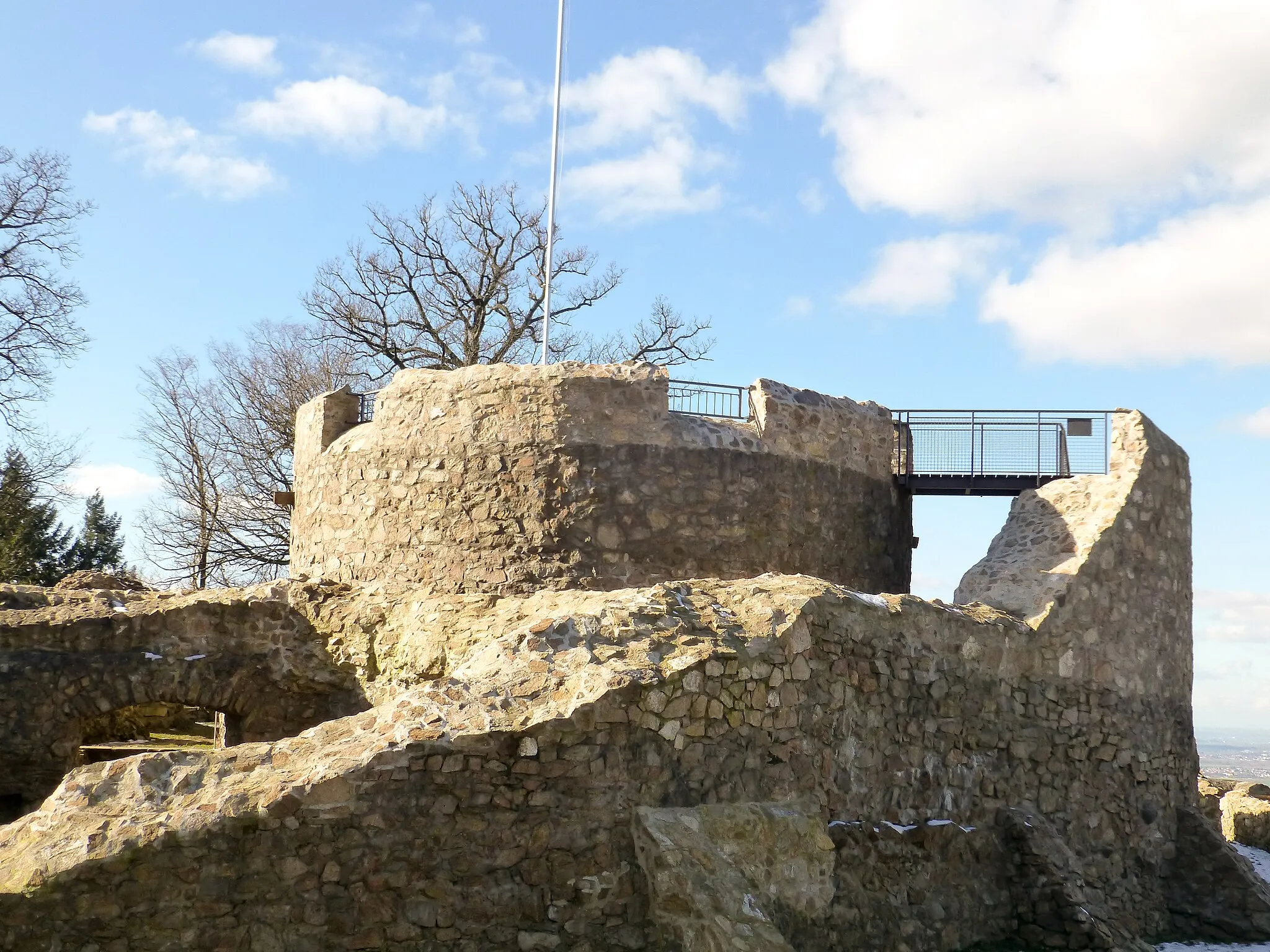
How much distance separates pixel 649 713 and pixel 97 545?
21519mm

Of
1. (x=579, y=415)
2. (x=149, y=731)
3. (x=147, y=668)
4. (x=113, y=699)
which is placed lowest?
(x=149, y=731)

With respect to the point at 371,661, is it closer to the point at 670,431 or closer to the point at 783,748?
the point at 670,431

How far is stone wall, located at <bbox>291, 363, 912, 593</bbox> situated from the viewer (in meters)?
11.8

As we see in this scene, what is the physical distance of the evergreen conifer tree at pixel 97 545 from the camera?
24859mm

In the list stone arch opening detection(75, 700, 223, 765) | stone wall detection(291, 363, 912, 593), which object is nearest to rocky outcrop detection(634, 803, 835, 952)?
stone wall detection(291, 363, 912, 593)

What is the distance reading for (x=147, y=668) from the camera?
10875 millimetres

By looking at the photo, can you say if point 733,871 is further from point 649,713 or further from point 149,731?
point 149,731

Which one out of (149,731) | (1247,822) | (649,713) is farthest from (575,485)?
(1247,822)

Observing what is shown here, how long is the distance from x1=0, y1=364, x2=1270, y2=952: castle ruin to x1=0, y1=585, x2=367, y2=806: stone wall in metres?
0.04

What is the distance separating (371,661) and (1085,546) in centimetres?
627

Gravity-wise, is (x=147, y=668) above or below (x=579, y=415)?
below

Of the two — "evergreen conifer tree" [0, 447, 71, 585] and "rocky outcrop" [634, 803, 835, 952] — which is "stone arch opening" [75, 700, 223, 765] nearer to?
"evergreen conifer tree" [0, 447, 71, 585]

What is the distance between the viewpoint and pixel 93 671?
422 inches

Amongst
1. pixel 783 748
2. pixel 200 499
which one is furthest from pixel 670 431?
pixel 200 499
